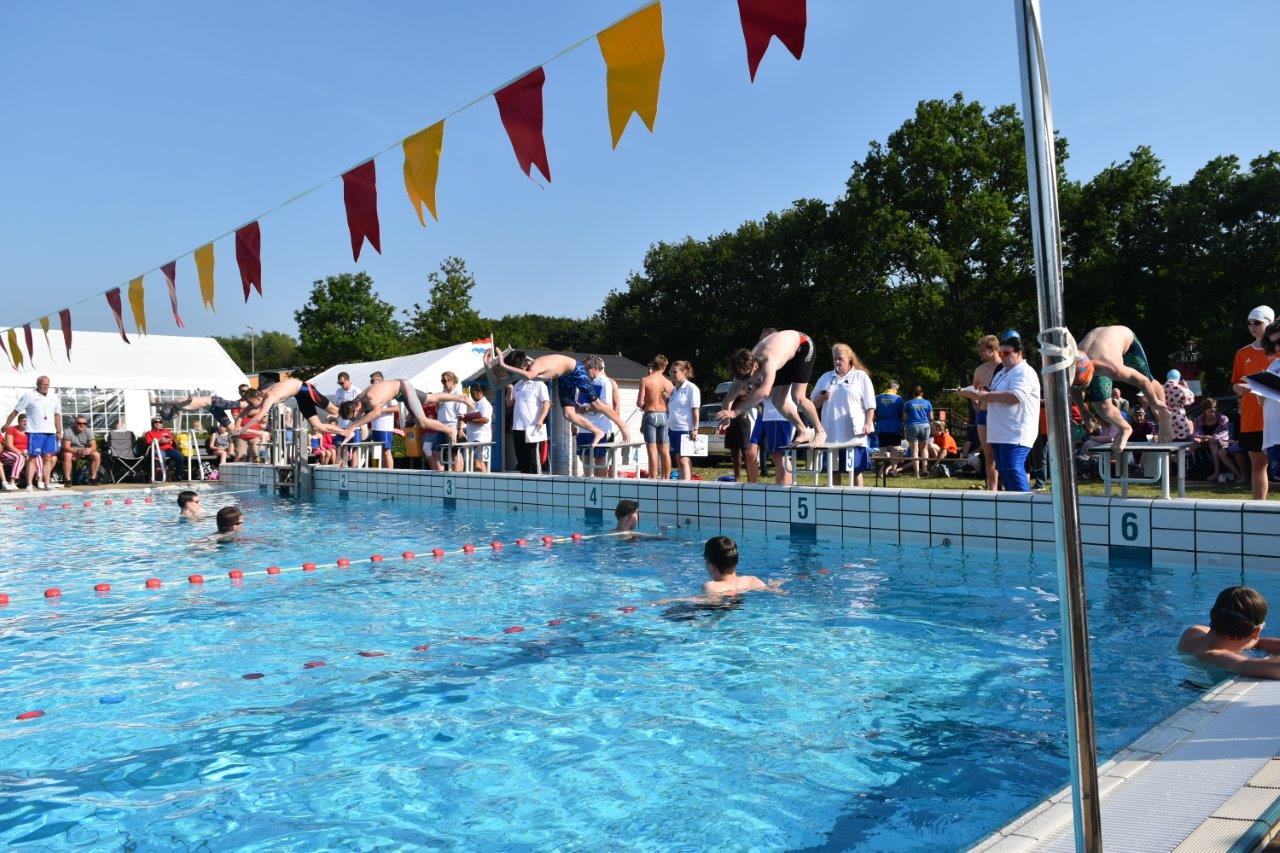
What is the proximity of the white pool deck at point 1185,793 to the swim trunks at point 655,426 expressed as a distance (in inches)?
325

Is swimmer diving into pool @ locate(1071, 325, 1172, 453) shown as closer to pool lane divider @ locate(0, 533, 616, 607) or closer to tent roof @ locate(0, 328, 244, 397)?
pool lane divider @ locate(0, 533, 616, 607)

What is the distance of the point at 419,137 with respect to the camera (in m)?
6.11

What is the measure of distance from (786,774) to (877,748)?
0.42m

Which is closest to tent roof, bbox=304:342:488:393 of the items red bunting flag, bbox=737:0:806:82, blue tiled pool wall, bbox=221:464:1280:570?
blue tiled pool wall, bbox=221:464:1280:570

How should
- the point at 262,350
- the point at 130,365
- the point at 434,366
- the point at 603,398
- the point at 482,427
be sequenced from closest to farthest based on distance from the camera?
the point at 603,398 → the point at 482,427 → the point at 130,365 → the point at 434,366 → the point at 262,350

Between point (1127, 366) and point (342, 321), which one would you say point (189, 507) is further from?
point (342, 321)

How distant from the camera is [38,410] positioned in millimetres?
15266

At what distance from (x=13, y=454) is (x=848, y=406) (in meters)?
15.1

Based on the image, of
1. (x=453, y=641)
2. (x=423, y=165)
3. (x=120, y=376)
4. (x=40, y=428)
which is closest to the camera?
(x=453, y=641)

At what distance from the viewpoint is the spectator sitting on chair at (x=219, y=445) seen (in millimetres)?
19570

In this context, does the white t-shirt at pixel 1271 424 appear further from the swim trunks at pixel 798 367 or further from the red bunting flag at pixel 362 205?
the red bunting flag at pixel 362 205

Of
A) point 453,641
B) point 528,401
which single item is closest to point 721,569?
point 453,641

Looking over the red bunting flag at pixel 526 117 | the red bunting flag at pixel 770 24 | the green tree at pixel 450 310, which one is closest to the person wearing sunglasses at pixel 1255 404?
the red bunting flag at pixel 770 24

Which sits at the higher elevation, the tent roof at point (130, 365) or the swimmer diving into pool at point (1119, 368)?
the tent roof at point (130, 365)
